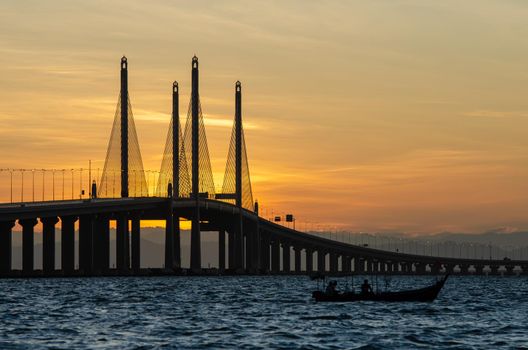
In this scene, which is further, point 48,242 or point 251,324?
point 48,242

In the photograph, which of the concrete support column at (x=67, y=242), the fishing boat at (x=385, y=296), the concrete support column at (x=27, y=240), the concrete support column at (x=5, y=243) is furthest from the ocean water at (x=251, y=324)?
the concrete support column at (x=67, y=242)

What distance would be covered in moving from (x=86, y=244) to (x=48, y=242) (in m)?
5.98

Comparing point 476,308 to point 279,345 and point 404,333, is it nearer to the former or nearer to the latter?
point 404,333

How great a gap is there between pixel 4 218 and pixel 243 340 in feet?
341

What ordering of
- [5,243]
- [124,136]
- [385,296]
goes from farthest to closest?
[124,136] < [5,243] < [385,296]

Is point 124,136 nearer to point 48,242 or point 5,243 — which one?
point 48,242

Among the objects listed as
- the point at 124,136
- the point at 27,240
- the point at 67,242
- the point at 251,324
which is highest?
the point at 124,136

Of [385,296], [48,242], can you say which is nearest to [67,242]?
[48,242]

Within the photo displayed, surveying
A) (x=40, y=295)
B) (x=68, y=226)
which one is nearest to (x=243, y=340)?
(x=40, y=295)

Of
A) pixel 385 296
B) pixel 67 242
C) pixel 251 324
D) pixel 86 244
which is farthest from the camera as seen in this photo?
pixel 86 244

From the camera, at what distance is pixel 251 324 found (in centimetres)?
8219

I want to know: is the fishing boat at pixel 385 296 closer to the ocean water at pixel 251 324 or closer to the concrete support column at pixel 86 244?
the ocean water at pixel 251 324

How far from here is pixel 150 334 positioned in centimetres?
7438

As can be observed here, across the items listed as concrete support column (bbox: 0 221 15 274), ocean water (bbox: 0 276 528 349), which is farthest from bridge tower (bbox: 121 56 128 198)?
ocean water (bbox: 0 276 528 349)
